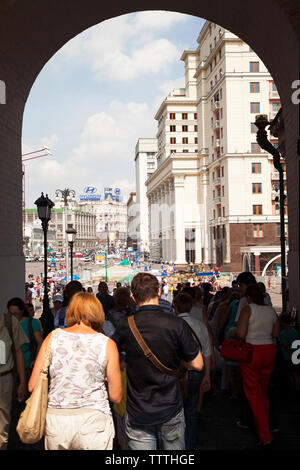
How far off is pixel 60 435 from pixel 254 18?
8.47m

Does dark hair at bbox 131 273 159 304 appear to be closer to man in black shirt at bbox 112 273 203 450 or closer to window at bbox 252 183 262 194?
man in black shirt at bbox 112 273 203 450

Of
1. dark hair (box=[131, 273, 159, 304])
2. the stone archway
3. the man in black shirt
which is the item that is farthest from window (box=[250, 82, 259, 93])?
the man in black shirt

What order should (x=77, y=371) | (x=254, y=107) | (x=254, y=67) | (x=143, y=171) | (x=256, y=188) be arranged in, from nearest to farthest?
(x=77, y=371), (x=254, y=67), (x=254, y=107), (x=256, y=188), (x=143, y=171)

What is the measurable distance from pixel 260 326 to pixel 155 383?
1.97m

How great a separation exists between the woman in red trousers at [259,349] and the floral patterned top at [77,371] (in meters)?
2.24

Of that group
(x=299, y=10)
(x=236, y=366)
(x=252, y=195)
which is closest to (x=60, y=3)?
(x=299, y=10)

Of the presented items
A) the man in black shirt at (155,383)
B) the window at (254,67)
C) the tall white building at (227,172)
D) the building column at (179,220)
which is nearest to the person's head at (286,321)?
the man in black shirt at (155,383)

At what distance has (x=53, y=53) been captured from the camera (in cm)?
1063

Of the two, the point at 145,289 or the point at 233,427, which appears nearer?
the point at 145,289

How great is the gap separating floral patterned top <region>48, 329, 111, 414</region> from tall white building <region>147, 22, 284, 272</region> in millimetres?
42520

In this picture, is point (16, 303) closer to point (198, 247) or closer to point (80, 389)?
point (80, 389)

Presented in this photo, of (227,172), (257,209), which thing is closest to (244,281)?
(257,209)

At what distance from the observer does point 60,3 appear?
A: 9281mm

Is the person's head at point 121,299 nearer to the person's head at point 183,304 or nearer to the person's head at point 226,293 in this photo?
the person's head at point 183,304
